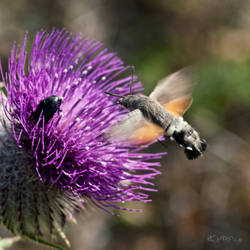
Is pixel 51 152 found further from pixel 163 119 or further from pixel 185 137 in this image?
pixel 185 137

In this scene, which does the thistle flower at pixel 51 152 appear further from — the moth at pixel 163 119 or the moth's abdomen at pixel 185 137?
the moth's abdomen at pixel 185 137

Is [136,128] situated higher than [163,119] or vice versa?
[163,119]

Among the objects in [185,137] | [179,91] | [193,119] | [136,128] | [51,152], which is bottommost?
[51,152]

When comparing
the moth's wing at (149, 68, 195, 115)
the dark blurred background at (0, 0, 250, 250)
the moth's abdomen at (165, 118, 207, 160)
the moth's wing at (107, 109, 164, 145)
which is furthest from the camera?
the dark blurred background at (0, 0, 250, 250)

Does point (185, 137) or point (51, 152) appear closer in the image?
point (51, 152)

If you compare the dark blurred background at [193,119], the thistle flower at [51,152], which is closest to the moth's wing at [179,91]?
the thistle flower at [51,152]

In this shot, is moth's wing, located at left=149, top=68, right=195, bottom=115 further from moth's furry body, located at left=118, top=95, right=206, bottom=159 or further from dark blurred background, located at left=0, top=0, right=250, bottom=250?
dark blurred background, located at left=0, top=0, right=250, bottom=250

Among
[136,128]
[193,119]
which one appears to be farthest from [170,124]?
[193,119]

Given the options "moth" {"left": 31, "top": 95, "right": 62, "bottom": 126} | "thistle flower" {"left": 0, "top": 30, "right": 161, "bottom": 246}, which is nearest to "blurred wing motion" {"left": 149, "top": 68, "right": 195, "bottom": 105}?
"thistle flower" {"left": 0, "top": 30, "right": 161, "bottom": 246}
